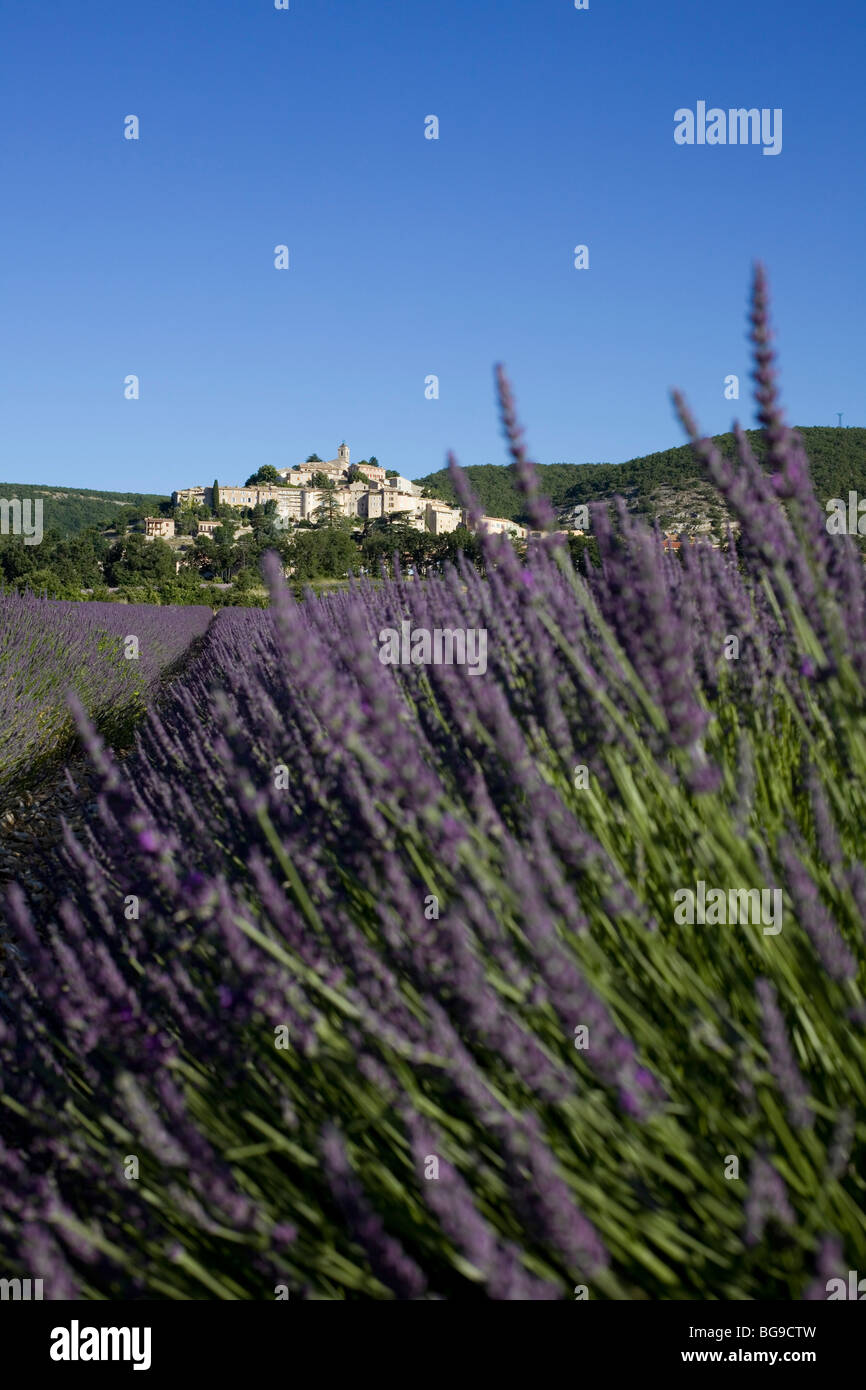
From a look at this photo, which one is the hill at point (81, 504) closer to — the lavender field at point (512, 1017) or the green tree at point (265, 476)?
the green tree at point (265, 476)

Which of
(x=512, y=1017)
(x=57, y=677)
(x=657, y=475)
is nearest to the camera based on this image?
(x=512, y=1017)

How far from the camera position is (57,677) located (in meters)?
6.87

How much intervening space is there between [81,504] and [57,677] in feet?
376

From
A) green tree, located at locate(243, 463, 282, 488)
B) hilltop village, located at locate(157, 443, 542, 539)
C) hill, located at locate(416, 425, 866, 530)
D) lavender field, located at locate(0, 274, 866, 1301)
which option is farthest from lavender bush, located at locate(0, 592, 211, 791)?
green tree, located at locate(243, 463, 282, 488)
